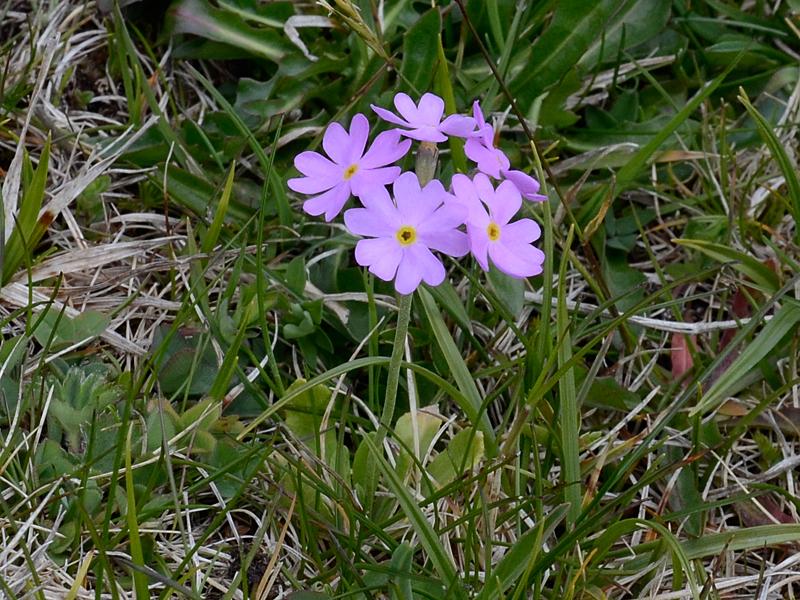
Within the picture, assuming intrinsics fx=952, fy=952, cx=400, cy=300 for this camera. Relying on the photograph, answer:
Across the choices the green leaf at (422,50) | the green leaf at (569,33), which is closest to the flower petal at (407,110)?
the green leaf at (422,50)

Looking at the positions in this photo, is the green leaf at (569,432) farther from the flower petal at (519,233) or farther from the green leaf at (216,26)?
the green leaf at (216,26)

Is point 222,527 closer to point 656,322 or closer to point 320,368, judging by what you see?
point 320,368

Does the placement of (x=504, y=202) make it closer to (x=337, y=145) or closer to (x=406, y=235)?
(x=406, y=235)

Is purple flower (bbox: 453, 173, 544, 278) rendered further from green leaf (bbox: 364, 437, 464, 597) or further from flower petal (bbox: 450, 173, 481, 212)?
green leaf (bbox: 364, 437, 464, 597)

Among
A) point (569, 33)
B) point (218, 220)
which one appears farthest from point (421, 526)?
point (569, 33)

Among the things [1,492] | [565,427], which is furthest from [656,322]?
[1,492]

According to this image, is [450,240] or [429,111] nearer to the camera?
[450,240]
